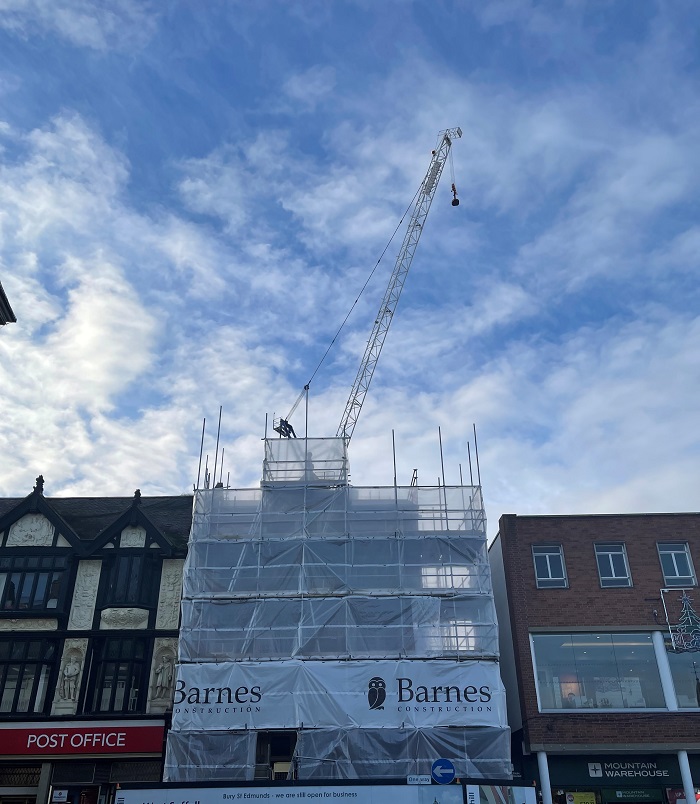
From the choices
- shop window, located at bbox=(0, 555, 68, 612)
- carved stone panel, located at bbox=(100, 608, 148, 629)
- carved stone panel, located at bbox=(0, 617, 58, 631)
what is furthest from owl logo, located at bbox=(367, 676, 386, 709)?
shop window, located at bbox=(0, 555, 68, 612)

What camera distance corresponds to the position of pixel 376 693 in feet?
86.4

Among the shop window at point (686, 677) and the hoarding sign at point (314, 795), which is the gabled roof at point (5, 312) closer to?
the hoarding sign at point (314, 795)

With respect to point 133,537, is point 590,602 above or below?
below

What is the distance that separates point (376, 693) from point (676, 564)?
13.1 metres

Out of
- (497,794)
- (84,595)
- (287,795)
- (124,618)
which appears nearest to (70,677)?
(124,618)

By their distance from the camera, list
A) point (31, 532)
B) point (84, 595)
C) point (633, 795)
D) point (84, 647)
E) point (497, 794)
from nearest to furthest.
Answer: point (497, 794) < point (633, 795) < point (84, 647) < point (84, 595) < point (31, 532)

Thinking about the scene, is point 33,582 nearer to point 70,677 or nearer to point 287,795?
point 70,677

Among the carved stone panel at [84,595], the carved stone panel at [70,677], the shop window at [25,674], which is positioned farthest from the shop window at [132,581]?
the shop window at [25,674]

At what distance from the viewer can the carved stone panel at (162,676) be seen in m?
28.7

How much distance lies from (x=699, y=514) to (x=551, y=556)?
628 cm

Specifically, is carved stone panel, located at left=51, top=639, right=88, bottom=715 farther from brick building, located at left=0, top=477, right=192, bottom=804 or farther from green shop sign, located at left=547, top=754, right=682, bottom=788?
green shop sign, located at left=547, top=754, right=682, bottom=788

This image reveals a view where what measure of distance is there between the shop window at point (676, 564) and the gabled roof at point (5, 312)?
25.3m

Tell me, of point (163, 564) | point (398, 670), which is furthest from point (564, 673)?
point (163, 564)

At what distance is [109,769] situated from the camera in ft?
92.1
